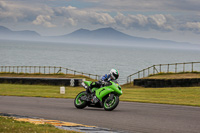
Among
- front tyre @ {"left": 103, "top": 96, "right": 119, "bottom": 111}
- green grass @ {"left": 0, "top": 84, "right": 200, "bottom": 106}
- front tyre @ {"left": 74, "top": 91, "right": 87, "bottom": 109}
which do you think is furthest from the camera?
green grass @ {"left": 0, "top": 84, "right": 200, "bottom": 106}

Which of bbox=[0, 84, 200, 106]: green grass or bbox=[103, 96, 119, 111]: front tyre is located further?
bbox=[0, 84, 200, 106]: green grass

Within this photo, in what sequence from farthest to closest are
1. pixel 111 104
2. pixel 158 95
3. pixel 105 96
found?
1. pixel 158 95
2. pixel 105 96
3. pixel 111 104

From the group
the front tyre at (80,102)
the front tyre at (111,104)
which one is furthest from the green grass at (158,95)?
the front tyre at (80,102)

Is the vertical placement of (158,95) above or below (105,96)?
below

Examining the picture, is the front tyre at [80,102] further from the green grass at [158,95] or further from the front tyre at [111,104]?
the green grass at [158,95]

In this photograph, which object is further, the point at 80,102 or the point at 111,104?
the point at 80,102

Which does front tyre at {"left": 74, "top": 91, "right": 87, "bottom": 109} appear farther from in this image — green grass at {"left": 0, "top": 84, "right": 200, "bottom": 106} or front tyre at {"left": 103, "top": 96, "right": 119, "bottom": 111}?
green grass at {"left": 0, "top": 84, "right": 200, "bottom": 106}

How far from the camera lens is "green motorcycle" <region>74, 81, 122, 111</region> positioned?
1276 cm

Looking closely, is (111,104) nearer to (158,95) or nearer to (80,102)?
(80,102)

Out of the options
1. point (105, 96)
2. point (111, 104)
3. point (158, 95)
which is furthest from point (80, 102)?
point (158, 95)

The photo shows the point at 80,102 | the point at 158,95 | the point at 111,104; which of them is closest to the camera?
the point at 111,104

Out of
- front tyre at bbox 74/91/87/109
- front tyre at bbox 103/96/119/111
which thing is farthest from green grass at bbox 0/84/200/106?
front tyre at bbox 74/91/87/109

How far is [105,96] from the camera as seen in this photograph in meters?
13.1

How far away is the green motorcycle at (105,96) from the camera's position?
12758 mm
